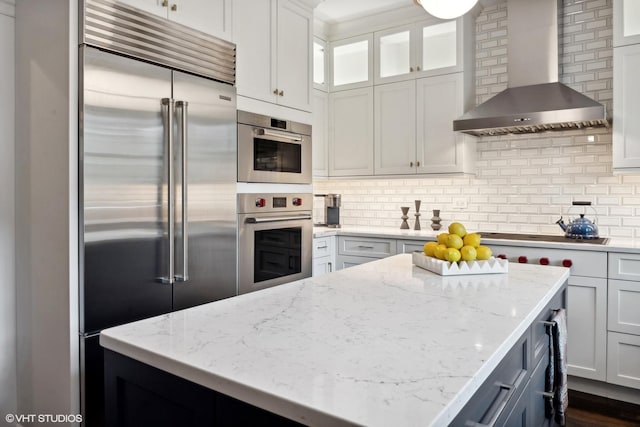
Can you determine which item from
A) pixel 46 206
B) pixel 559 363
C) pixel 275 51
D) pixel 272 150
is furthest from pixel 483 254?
pixel 275 51

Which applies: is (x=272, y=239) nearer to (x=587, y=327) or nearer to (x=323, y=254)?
(x=323, y=254)

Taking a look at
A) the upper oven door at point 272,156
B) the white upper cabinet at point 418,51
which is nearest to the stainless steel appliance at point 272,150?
the upper oven door at point 272,156

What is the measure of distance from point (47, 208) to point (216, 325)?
133 centimetres

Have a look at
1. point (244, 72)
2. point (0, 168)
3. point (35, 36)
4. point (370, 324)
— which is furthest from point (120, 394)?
point (244, 72)

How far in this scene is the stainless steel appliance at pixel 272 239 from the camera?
2.79 m

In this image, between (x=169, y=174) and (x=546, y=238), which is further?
(x=546, y=238)

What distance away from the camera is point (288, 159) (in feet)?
10.5

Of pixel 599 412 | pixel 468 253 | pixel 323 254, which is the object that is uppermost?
pixel 468 253

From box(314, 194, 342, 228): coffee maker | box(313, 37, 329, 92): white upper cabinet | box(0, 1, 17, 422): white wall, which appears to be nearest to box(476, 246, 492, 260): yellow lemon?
box(0, 1, 17, 422): white wall

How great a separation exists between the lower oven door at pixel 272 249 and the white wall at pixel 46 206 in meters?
1.01

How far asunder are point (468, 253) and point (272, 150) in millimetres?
1655

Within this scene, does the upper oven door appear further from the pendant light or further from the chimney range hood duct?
the pendant light

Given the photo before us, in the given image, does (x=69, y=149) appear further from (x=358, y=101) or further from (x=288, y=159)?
(x=358, y=101)

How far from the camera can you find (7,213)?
2.22m
